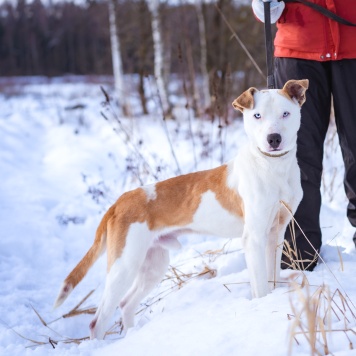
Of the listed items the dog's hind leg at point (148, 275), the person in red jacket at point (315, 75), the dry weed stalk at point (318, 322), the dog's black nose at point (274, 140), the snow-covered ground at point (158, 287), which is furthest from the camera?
the dog's hind leg at point (148, 275)

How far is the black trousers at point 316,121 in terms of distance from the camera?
306 centimetres

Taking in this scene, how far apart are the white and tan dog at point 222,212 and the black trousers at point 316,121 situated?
47 cm

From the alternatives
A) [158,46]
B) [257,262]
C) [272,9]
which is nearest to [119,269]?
[257,262]

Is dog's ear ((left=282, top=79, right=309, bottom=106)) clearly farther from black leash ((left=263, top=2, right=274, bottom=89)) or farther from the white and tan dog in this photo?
black leash ((left=263, top=2, right=274, bottom=89))

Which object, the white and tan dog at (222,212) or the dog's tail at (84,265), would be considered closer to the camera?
the white and tan dog at (222,212)

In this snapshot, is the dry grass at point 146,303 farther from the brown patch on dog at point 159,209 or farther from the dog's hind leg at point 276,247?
the dog's hind leg at point 276,247

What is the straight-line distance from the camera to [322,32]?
9.75ft

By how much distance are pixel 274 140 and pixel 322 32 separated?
0.91m

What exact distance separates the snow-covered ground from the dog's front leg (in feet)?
0.52

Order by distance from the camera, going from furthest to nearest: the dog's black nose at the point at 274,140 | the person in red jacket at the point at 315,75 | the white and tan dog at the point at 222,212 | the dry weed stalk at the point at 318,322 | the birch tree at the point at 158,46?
the birch tree at the point at 158,46 → the person in red jacket at the point at 315,75 → the white and tan dog at the point at 222,212 → the dog's black nose at the point at 274,140 → the dry weed stalk at the point at 318,322

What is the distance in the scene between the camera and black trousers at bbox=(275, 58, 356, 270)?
3.06 metres

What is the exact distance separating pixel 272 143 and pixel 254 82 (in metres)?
8.95

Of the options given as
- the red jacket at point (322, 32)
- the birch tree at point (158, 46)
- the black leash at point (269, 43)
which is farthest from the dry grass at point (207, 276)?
the birch tree at point (158, 46)

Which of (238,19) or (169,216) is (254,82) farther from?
(169,216)
